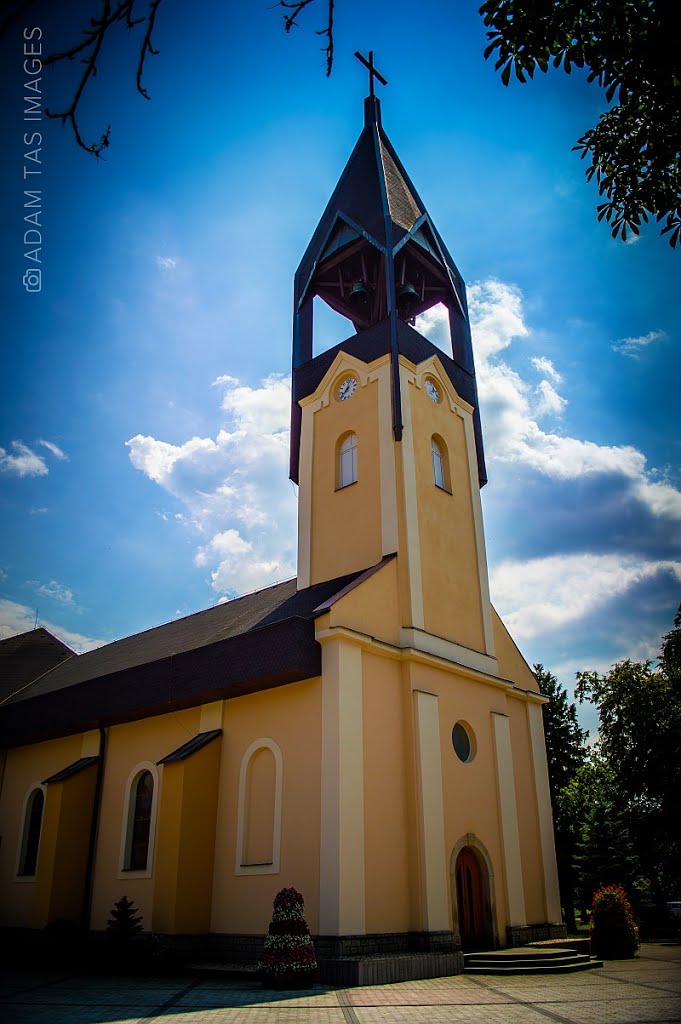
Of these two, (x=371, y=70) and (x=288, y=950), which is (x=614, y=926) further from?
(x=371, y=70)

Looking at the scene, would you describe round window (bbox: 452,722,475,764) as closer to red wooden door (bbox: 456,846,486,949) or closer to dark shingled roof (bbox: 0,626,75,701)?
red wooden door (bbox: 456,846,486,949)

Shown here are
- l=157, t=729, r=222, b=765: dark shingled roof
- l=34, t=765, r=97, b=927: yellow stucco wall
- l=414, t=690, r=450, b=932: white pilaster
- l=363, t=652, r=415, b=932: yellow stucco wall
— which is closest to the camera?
l=363, t=652, r=415, b=932: yellow stucco wall

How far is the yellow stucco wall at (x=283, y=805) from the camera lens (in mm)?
13133

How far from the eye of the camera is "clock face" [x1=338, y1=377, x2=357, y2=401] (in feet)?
65.6

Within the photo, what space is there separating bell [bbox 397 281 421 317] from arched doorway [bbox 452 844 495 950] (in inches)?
564

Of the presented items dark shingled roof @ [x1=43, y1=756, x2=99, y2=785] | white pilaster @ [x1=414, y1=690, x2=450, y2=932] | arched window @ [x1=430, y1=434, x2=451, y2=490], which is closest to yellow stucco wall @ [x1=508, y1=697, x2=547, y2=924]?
white pilaster @ [x1=414, y1=690, x2=450, y2=932]

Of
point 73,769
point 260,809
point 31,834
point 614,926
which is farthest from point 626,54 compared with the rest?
point 31,834

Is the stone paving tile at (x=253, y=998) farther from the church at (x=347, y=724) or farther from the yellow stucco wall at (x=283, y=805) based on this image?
the yellow stucco wall at (x=283, y=805)

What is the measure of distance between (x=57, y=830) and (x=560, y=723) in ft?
73.7

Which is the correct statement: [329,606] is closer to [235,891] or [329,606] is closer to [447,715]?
[447,715]

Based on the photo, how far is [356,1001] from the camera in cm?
947

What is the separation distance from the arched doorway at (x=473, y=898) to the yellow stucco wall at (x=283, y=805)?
11.6 ft

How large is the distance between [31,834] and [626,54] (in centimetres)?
2253

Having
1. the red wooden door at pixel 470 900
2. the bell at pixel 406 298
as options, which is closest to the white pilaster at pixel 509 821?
the red wooden door at pixel 470 900
